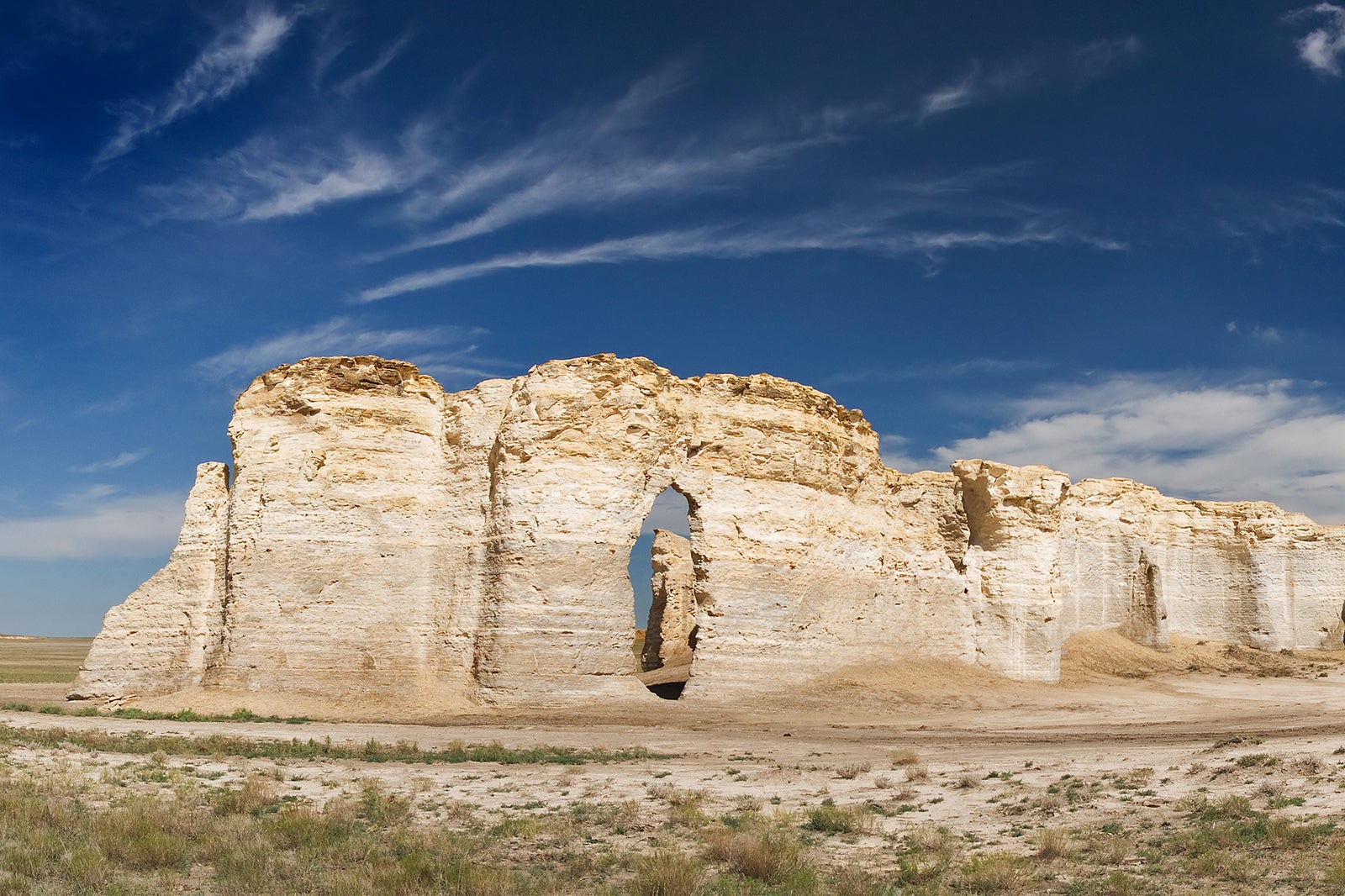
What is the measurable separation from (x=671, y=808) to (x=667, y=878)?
3.49 meters

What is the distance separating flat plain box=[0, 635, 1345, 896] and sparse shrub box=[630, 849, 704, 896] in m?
0.02

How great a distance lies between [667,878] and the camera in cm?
778

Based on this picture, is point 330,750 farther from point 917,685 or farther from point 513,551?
point 917,685

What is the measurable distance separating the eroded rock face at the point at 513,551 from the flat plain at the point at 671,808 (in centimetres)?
273

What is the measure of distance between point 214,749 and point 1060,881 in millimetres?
12572

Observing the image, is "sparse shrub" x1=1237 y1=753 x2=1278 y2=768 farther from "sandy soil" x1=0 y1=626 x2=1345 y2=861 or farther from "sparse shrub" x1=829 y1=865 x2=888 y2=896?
"sparse shrub" x1=829 y1=865 x2=888 y2=896

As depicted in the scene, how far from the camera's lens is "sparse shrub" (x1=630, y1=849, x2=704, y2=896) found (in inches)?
305

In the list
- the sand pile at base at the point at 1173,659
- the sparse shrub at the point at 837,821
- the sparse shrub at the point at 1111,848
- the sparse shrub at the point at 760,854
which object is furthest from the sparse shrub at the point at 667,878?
the sand pile at base at the point at 1173,659

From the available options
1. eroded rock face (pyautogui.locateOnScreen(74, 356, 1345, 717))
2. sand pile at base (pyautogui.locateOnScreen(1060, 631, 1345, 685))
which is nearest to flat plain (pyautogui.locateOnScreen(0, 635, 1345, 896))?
eroded rock face (pyautogui.locateOnScreen(74, 356, 1345, 717))

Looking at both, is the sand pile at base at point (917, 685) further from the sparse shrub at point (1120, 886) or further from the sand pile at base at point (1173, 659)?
the sparse shrub at point (1120, 886)

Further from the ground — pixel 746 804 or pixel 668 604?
pixel 668 604

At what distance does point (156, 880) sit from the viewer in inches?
327

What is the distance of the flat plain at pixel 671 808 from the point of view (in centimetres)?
819

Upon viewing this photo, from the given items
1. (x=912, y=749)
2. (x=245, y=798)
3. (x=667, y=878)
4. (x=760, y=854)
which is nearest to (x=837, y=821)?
(x=760, y=854)
